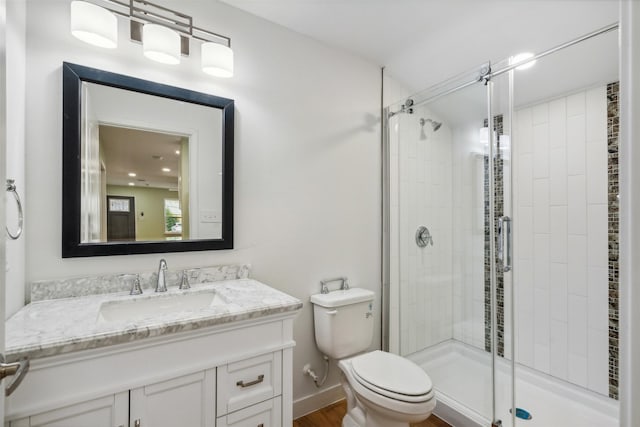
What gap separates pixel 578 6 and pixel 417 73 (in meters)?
0.93

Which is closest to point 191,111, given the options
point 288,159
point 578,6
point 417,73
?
point 288,159

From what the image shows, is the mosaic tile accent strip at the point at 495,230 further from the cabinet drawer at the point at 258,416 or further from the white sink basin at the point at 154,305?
the white sink basin at the point at 154,305

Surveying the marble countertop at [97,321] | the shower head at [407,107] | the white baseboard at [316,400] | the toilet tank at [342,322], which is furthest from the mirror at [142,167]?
the shower head at [407,107]

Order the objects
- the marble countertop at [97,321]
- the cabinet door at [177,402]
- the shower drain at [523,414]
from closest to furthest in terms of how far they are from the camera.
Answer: the marble countertop at [97,321]
the cabinet door at [177,402]
the shower drain at [523,414]

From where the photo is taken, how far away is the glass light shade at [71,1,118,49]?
127 centimetres

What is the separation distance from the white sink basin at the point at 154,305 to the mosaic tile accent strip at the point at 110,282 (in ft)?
0.41

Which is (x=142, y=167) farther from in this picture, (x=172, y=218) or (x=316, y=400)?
(x=316, y=400)

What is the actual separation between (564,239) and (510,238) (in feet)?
2.60

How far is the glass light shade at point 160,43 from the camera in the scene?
142 centimetres

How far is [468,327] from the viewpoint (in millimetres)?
2061

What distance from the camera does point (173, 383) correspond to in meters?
1.08

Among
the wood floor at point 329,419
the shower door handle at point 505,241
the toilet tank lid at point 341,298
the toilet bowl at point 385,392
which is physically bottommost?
the wood floor at point 329,419

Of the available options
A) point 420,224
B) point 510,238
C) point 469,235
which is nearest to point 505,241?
point 510,238

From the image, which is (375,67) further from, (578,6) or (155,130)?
(155,130)
